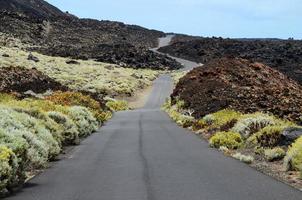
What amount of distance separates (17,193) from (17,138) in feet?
Answer: 7.46

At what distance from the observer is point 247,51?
132000mm

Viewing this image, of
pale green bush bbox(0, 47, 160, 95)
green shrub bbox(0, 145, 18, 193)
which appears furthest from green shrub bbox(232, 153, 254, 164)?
pale green bush bbox(0, 47, 160, 95)

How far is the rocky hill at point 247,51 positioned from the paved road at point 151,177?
3178 inches

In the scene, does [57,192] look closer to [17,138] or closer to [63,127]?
[17,138]

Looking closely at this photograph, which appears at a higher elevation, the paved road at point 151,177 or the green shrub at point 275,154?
the green shrub at point 275,154

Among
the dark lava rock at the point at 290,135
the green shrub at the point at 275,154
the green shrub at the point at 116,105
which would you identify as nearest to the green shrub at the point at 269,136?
the dark lava rock at the point at 290,135

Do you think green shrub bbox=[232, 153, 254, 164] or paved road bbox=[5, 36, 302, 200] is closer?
paved road bbox=[5, 36, 302, 200]

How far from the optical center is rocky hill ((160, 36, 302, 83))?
11162 centimetres

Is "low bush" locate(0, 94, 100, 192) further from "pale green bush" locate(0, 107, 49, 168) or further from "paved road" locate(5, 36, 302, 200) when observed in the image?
"paved road" locate(5, 36, 302, 200)

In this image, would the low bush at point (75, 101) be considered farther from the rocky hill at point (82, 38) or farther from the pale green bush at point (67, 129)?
the rocky hill at point (82, 38)

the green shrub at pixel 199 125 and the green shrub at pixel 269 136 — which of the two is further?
the green shrub at pixel 199 125

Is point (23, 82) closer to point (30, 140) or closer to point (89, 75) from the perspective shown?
point (89, 75)

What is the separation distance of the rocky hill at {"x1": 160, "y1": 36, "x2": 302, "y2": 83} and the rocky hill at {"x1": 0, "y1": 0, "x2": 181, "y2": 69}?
11521mm

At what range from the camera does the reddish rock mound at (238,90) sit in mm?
36719
